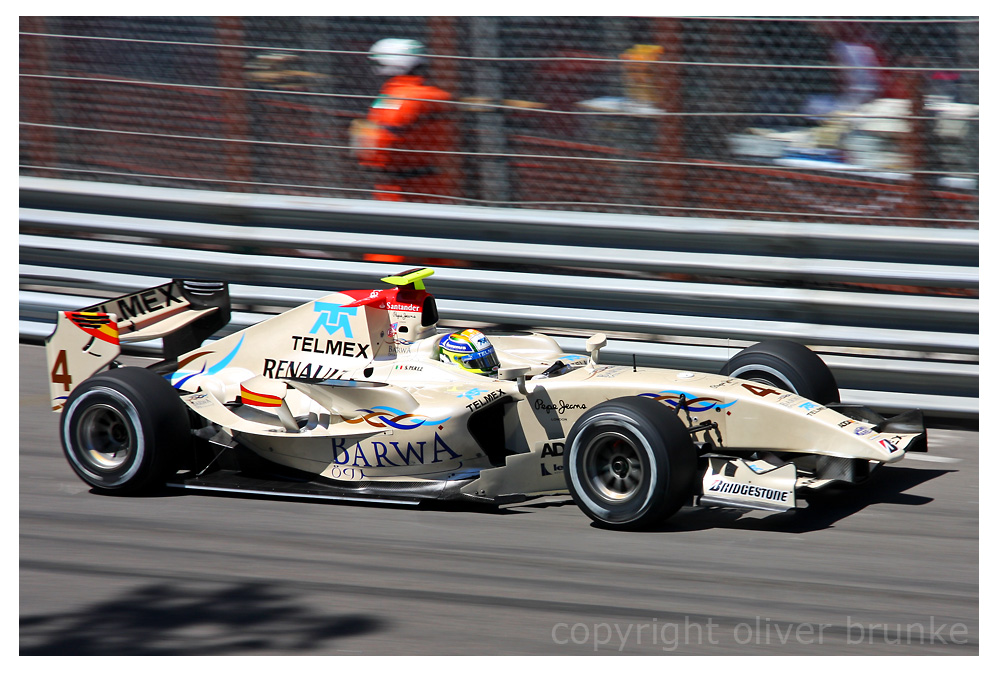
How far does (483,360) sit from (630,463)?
1.29 m

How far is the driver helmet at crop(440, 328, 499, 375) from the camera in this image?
637cm

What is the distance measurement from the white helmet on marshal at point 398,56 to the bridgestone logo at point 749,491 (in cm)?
489

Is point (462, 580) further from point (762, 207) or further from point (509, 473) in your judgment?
point (762, 207)

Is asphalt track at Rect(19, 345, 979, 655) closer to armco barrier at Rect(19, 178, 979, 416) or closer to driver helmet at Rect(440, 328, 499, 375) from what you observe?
driver helmet at Rect(440, 328, 499, 375)

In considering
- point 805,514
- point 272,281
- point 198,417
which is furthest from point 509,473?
point 272,281

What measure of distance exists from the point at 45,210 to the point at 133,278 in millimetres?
1107

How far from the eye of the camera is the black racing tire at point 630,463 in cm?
530

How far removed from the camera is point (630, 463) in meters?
5.53

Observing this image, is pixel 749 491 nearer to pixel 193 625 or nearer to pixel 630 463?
pixel 630 463

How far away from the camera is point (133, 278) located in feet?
30.7

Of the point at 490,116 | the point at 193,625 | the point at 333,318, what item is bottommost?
the point at 193,625

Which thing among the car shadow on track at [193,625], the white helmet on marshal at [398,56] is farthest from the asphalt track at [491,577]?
the white helmet on marshal at [398,56]

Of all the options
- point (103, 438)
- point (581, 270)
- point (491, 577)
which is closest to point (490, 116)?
point (581, 270)

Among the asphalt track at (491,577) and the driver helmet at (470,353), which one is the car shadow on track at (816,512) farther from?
the driver helmet at (470,353)
